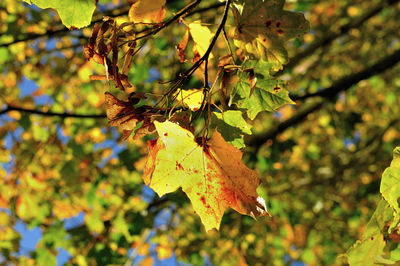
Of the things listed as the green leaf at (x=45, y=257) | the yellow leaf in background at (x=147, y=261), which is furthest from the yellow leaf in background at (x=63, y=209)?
the green leaf at (x=45, y=257)

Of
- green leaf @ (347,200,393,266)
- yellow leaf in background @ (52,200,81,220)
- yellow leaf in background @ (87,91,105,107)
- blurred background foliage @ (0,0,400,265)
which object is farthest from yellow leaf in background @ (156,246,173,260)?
green leaf @ (347,200,393,266)

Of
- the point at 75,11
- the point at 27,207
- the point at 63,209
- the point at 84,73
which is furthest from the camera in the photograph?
the point at 63,209

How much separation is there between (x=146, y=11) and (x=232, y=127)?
0.43 metres

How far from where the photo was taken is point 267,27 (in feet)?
3.43

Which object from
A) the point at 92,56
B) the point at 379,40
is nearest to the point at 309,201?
the point at 379,40

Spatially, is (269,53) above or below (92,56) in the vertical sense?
below

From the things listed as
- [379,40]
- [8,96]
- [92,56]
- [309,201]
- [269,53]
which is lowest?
[309,201]

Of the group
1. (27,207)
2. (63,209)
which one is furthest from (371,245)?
(63,209)

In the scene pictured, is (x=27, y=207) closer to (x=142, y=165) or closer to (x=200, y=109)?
(x=142, y=165)

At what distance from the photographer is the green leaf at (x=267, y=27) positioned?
1023 millimetres

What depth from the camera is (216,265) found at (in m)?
3.79

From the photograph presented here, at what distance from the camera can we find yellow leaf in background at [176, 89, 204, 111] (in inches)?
42.1

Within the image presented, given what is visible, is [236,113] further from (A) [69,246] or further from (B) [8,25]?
(A) [69,246]

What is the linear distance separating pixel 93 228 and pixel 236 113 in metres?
2.22
